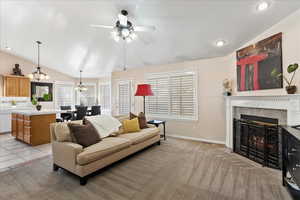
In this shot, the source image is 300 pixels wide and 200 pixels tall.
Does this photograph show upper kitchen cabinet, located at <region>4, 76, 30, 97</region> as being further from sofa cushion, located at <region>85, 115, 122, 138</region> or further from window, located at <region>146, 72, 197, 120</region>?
window, located at <region>146, 72, 197, 120</region>

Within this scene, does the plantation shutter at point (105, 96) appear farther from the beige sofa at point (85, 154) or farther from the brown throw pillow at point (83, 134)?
the brown throw pillow at point (83, 134)

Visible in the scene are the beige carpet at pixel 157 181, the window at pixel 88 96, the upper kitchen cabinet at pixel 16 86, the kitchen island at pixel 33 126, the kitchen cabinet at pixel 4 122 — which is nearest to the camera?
the beige carpet at pixel 157 181

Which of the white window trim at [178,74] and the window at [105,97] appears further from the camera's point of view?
the window at [105,97]

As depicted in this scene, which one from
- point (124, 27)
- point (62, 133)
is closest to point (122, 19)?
point (124, 27)

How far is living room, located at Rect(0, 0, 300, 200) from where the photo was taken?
82.8 inches

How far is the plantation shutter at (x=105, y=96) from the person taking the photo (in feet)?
25.2

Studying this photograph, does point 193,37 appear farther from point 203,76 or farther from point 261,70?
point 261,70

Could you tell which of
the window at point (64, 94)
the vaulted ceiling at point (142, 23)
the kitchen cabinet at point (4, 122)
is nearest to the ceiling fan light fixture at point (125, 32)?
the vaulted ceiling at point (142, 23)

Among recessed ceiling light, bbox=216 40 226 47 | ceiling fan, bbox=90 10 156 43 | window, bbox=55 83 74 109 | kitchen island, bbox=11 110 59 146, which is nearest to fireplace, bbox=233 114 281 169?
recessed ceiling light, bbox=216 40 226 47

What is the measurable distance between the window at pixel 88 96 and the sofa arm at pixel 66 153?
18.9 ft

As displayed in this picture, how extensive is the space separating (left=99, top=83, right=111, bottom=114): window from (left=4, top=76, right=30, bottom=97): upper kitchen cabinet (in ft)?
10.3

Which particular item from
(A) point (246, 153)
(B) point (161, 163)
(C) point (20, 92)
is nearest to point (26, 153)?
(B) point (161, 163)

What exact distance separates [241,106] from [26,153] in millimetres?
5218

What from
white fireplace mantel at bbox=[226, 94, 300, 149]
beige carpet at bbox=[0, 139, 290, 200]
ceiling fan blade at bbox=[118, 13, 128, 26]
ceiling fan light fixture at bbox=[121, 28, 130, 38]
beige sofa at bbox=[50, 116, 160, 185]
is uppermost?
ceiling fan blade at bbox=[118, 13, 128, 26]
